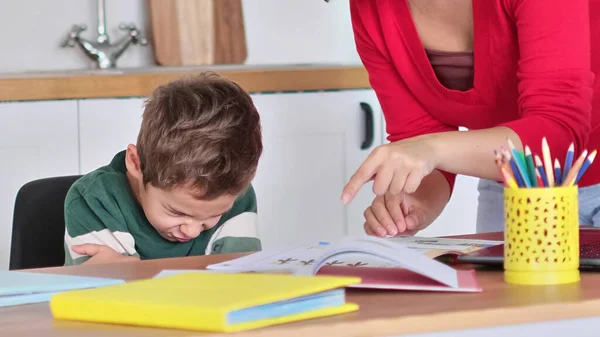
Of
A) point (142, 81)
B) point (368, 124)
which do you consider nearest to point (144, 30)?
point (142, 81)

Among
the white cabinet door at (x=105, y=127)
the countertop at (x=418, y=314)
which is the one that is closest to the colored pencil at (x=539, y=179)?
the countertop at (x=418, y=314)

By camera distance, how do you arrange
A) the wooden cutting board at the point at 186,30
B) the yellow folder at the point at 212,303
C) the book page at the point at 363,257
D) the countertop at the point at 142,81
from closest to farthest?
1. the yellow folder at the point at 212,303
2. the book page at the point at 363,257
3. the countertop at the point at 142,81
4. the wooden cutting board at the point at 186,30

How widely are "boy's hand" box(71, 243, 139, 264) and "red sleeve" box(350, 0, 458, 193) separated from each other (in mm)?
515

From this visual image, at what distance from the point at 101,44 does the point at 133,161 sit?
1.64 m

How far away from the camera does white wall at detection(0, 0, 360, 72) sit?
3.19 metres

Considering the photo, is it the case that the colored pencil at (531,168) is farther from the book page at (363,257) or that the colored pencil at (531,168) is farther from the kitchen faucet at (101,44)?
the kitchen faucet at (101,44)

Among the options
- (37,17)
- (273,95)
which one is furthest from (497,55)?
(37,17)

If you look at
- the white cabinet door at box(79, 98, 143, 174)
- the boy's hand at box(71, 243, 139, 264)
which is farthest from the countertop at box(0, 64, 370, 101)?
the boy's hand at box(71, 243, 139, 264)

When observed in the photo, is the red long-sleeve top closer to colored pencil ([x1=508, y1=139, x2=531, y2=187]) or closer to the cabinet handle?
colored pencil ([x1=508, y1=139, x2=531, y2=187])

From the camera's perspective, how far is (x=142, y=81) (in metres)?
2.68

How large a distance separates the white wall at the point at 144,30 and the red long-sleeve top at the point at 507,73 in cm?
177

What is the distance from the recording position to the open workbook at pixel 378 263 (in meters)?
0.96

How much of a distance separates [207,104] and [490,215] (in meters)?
0.56

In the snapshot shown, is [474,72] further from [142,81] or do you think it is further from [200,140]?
[142,81]
